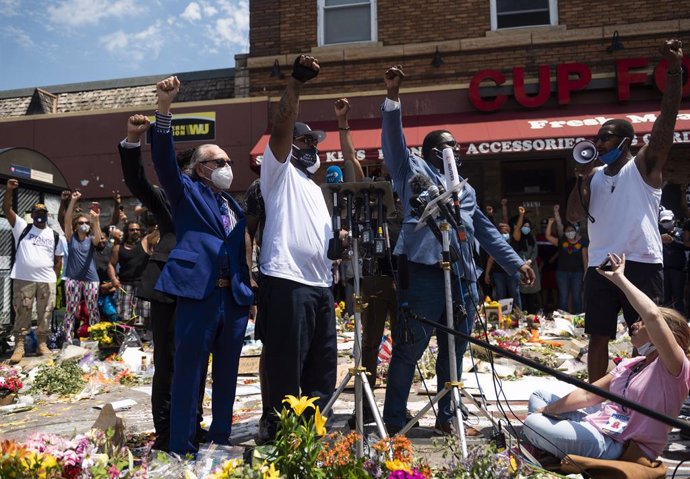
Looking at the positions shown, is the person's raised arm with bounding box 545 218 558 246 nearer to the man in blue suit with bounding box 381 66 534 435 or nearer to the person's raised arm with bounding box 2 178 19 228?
the man in blue suit with bounding box 381 66 534 435

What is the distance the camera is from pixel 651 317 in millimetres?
2904

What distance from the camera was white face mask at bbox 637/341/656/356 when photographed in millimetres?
3226

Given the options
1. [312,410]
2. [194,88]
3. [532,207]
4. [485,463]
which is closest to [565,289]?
[532,207]

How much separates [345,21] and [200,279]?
1133 centimetres

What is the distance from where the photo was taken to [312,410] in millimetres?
3457

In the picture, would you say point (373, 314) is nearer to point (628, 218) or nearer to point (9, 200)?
point (628, 218)

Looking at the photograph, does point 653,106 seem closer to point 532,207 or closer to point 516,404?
point 532,207

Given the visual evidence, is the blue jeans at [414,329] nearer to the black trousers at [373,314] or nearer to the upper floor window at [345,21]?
the black trousers at [373,314]

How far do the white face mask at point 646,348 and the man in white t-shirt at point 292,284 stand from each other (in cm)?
175

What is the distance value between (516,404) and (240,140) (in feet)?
31.0

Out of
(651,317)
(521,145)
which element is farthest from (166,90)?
(521,145)

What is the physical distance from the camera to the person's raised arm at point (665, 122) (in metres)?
3.63

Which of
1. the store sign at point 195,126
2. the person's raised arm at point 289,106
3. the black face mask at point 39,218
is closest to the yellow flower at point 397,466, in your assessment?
the person's raised arm at point 289,106

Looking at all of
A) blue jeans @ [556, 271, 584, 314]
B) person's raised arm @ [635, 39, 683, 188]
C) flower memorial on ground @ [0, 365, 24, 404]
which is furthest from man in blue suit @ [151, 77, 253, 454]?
blue jeans @ [556, 271, 584, 314]
